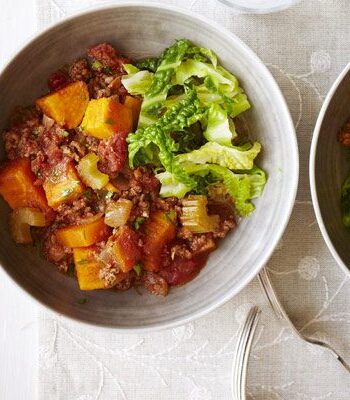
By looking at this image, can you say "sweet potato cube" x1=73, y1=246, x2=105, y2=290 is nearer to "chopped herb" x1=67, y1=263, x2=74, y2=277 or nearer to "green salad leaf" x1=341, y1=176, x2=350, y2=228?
"chopped herb" x1=67, y1=263, x2=74, y2=277

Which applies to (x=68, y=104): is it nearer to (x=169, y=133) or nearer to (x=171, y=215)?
(x=169, y=133)

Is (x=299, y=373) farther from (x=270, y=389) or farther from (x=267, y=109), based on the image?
(x=267, y=109)

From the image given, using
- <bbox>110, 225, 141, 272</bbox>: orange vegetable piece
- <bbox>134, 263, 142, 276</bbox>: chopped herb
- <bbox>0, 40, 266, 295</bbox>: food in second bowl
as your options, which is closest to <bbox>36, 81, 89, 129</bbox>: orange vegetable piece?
<bbox>0, 40, 266, 295</bbox>: food in second bowl

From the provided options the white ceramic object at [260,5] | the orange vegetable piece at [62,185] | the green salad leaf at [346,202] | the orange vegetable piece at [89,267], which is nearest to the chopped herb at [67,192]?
the orange vegetable piece at [62,185]

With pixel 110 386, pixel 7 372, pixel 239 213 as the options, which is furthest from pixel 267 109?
pixel 7 372

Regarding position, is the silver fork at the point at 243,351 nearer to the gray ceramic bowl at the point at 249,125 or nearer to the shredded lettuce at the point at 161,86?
the gray ceramic bowl at the point at 249,125

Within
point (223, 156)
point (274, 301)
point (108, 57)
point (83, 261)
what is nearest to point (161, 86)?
point (108, 57)
